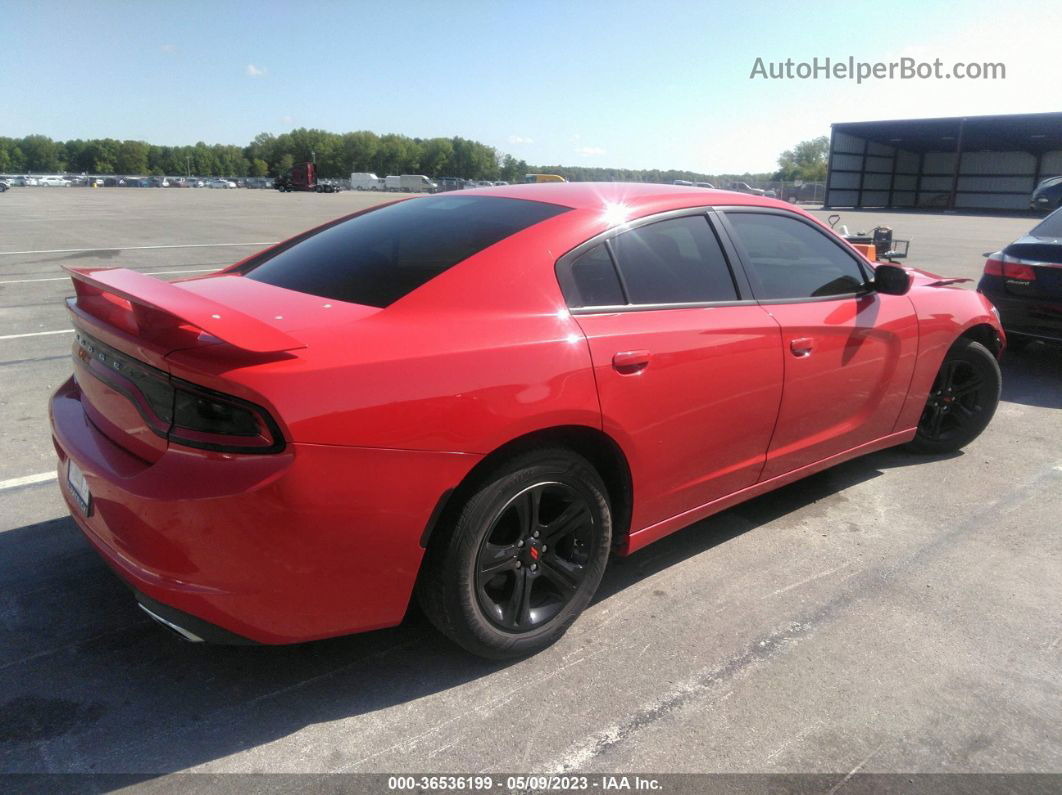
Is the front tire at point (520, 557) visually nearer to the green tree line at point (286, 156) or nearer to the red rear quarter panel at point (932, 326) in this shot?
the red rear quarter panel at point (932, 326)

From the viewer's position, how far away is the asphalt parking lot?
2.23 m

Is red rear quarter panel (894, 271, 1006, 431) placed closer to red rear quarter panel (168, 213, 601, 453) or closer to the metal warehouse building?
red rear quarter panel (168, 213, 601, 453)

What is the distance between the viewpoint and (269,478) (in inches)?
78.5

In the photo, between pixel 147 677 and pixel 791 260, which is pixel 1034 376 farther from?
pixel 147 677

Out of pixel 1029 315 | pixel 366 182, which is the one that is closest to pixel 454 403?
pixel 1029 315

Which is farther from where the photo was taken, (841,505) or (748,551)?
(841,505)

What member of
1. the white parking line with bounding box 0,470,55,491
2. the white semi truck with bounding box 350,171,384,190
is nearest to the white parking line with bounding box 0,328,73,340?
the white parking line with bounding box 0,470,55,491

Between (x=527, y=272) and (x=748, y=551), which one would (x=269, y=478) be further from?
(x=748, y=551)

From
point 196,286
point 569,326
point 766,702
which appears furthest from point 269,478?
point 766,702

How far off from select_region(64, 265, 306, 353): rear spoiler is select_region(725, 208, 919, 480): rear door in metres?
2.07

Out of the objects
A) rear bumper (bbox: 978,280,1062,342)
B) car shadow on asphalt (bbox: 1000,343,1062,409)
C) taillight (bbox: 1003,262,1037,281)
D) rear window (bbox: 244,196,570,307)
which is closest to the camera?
rear window (bbox: 244,196,570,307)

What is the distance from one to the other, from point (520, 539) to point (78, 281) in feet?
5.84

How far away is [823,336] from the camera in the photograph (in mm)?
3471

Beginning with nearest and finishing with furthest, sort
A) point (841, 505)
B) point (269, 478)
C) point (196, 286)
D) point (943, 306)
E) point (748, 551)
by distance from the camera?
point (269, 478) < point (196, 286) < point (748, 551) < point (841, 505) < point (943, 306)
